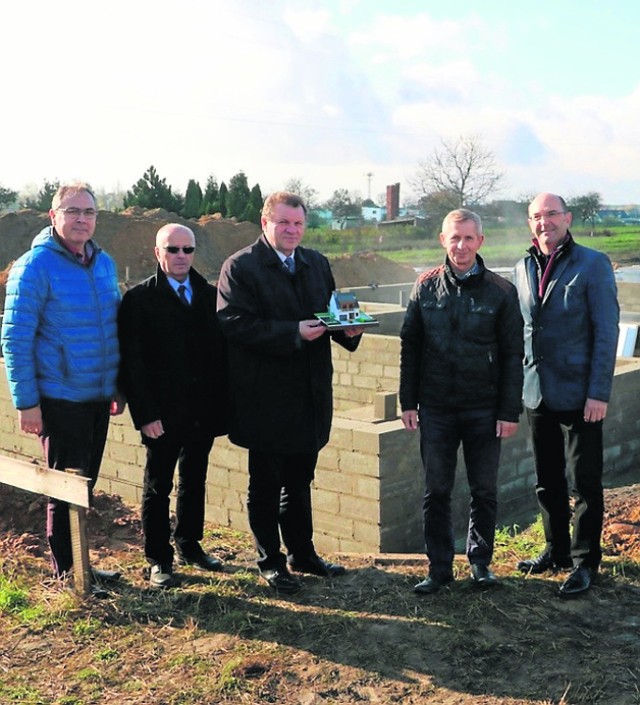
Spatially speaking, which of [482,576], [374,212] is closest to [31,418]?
[482,576]

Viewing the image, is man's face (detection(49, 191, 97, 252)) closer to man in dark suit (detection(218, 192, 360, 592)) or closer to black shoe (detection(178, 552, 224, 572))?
man in dark suit (detection(218, 192, 360, 592))

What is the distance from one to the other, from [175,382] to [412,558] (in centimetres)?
181

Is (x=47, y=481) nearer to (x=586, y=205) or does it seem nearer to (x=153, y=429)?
(x=153, y=429)

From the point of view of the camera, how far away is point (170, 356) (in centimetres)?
436

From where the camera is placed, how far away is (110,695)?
3.49 metres

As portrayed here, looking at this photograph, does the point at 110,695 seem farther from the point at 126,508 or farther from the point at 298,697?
the point at 126,508

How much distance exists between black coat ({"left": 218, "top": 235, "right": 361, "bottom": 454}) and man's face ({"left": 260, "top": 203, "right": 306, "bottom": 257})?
7cm

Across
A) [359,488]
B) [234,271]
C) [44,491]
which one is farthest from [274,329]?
[359,488]

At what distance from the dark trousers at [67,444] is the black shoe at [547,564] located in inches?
94.0

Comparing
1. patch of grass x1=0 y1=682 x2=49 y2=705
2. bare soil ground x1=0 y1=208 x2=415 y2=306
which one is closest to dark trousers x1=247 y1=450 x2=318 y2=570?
patch of grass x1=0 y1=682 x2=49 y2=705

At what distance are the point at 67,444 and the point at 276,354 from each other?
1.19 m

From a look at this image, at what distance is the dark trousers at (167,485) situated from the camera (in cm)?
447

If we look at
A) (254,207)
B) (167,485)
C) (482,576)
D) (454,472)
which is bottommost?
(482,576)

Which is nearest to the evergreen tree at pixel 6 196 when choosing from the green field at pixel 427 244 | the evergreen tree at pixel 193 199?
the evergreen tree at pixel 193 199
